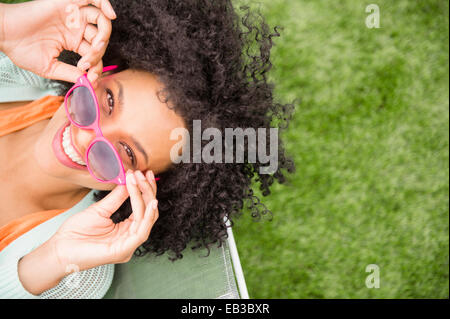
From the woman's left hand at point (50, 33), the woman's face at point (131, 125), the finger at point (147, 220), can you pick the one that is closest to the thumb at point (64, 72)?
the woman's left hand at point (50, 33)

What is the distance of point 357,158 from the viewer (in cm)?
303

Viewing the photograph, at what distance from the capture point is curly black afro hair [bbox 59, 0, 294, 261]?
1.54m

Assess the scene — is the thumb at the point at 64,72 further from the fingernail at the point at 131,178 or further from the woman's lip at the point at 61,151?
the fingernail at the point at 131,178

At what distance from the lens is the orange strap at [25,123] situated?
5.76ft

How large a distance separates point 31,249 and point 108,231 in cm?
44

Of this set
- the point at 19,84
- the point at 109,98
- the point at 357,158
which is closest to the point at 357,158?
the point at 357,158

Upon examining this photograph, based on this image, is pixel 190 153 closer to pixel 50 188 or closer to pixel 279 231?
pixel 50 188

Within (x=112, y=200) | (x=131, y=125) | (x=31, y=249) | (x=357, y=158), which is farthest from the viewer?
(x=357, y=158)

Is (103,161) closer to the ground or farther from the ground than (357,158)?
farther from the ground

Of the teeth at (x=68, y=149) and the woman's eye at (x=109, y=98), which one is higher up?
the woman's eye at (x=109, y=98)

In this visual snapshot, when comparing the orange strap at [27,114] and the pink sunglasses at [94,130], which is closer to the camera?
the pink sunglasses at [94,130]

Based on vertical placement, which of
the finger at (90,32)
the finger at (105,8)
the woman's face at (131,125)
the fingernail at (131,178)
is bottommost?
the fingernail at (131,178)

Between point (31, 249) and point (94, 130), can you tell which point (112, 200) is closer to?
point (94, 130)
